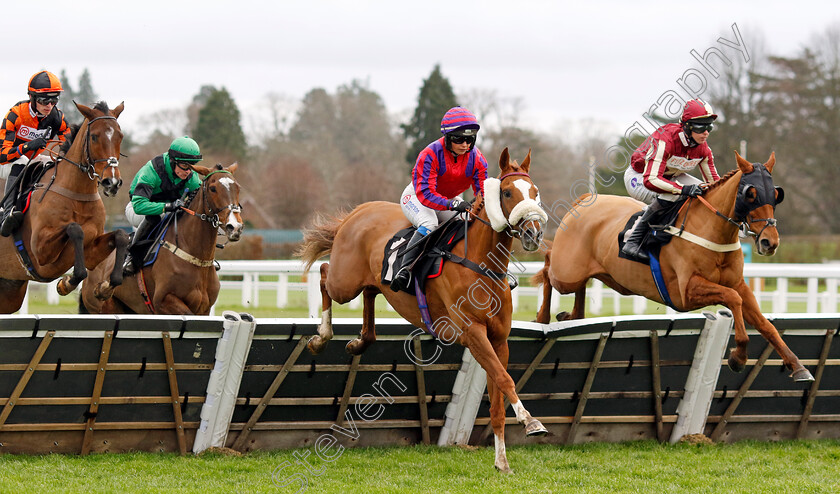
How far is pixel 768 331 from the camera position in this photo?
20.2 feet

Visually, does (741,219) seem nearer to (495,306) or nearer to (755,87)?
(495,306)

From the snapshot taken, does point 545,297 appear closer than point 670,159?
No

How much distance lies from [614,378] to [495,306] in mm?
1549

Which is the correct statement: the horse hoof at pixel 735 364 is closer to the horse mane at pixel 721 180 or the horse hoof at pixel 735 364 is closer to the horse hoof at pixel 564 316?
the horse mane at pixel 721 180

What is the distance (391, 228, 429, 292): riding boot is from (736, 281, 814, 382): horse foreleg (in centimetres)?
222

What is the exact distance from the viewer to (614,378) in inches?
260

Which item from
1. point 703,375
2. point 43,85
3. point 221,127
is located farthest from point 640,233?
point 221,127

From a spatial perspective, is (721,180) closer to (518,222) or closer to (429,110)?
(518,222)

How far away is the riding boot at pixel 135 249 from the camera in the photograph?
298 inches

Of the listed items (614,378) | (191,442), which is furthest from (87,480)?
(614,378)

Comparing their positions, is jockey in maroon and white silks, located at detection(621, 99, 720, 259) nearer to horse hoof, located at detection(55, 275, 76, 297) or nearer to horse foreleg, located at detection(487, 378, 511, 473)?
horse foreleg, located at detection(487, 378, 511, 473)

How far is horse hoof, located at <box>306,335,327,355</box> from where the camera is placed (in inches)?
236

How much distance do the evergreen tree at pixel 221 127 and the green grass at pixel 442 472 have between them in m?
29.9

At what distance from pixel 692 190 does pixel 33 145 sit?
5113 millimetres
